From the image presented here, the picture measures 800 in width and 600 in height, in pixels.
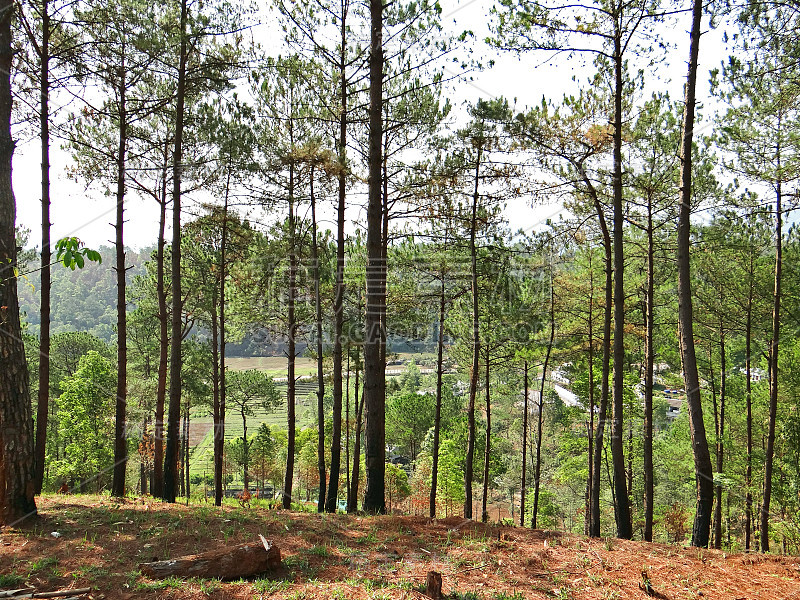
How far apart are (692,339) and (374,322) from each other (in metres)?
4.92

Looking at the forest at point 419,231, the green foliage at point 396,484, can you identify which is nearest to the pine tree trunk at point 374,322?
the forest at point 419,231

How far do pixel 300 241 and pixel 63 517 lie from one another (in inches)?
282

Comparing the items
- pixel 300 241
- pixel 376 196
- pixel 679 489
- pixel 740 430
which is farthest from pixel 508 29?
pixel 679 489

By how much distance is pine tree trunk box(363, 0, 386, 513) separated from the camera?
7.48m

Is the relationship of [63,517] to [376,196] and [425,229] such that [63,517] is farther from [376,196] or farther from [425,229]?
[425,229]

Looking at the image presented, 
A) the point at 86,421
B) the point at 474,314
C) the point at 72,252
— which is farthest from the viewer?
the point at 86,421

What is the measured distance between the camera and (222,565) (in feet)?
12.8

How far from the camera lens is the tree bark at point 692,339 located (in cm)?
686

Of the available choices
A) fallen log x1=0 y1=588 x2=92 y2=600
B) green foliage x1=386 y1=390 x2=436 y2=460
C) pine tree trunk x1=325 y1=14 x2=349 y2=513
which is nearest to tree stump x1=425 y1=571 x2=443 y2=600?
fallen log x1=0 y1=588 x2=92 y2=600

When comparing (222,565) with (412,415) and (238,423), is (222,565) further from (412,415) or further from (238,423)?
(238,423)

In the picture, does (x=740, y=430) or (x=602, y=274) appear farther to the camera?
(x=740, y=430)

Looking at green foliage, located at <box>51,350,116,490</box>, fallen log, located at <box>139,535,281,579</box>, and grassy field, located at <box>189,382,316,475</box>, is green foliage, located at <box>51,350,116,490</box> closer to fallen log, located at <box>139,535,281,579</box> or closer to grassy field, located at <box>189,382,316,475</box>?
fallen log, located at <box>139,535,281,579</box>

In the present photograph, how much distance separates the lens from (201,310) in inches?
529

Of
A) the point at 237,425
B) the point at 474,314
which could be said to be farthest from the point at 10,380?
the point at 237,425
